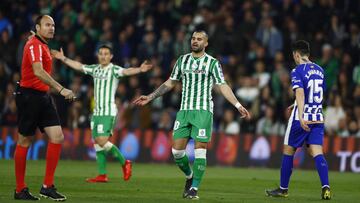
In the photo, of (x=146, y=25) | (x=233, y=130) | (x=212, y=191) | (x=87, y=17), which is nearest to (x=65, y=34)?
(x=87, y=17)

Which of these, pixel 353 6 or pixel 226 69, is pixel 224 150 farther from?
pixel 353 6

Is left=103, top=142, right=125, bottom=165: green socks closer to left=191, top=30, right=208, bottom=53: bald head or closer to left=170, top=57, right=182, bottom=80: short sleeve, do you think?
left=170, top=57, right=182, bottom=80: short sleeve

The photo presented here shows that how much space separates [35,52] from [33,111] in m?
0.78

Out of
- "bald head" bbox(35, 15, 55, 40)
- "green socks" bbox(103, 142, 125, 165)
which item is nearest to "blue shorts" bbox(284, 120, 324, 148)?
"bald head" bbox(35, 15, 55, 40)

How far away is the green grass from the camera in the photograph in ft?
40.7

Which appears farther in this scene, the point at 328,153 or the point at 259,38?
the point at 259,38

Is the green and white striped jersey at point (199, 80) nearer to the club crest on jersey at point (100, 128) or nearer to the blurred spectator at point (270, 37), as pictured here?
the club crest on jersey at point (100, 128)

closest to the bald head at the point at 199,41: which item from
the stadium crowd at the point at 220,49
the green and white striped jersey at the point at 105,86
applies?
the green and white striped jersey at the point at 105,86

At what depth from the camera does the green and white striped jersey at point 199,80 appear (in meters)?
12.6

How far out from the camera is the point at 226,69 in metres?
23.7

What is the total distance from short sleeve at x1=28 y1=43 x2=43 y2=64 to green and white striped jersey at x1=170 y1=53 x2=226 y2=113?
2.22 metres

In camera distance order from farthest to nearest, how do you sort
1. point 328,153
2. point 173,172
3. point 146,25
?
1. point 146,25
2. point 328,153
3. point 173,172

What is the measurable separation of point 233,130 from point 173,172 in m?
4.35

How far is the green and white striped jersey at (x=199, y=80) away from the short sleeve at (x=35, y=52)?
222 cm
